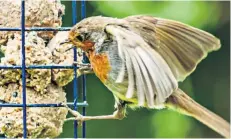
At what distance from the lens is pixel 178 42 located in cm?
604

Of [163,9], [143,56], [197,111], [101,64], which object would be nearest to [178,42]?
[197,111]

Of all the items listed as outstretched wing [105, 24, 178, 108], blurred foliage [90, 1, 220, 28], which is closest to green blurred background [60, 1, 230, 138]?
blurred foliage [90, 1, 220, 28]

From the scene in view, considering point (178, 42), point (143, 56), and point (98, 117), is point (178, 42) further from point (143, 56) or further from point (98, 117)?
point (143, 56)

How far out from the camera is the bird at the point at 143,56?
17.0ft

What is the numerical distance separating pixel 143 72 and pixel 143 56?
94mm

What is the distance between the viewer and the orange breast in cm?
555

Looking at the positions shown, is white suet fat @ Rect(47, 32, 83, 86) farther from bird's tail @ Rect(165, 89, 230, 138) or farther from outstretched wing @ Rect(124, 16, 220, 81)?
bird's tail @ Rect(165, 89, 230, 138)

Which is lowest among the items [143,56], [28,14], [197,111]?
[197,111]

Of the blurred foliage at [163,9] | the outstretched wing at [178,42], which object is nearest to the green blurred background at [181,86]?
the blurred foliage at [163,9]

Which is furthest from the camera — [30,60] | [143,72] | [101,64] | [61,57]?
[61,57]

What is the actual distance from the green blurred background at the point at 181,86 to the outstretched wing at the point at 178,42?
111 cm

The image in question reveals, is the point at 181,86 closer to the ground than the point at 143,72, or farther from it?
closer to the ground

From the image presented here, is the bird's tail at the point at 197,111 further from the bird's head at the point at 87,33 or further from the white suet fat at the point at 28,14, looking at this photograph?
the white suet fat at the point at 28,14

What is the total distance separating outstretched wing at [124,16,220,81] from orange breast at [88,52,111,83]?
448mm
